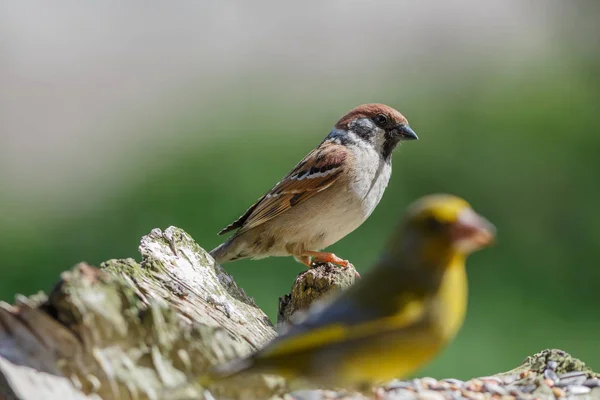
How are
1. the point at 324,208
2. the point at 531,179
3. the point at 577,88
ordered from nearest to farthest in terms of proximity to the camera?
the point at 324,208, the point at 531,179, the point at 577,88

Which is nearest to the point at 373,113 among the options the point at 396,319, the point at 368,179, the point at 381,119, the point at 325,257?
the point at 381,119

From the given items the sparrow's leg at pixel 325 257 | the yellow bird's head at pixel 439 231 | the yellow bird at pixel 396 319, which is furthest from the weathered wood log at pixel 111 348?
the sparrow's leg at pixel 325 257

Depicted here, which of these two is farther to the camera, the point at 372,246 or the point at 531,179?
the point at 531,179

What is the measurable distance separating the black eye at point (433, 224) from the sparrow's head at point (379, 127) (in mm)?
2567

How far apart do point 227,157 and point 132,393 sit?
21.8 ft

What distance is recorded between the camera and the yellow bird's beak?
235 cm

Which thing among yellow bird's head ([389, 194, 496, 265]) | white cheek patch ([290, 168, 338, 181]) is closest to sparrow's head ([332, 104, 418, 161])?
white cheek patch ([290, 168, 338, 181])

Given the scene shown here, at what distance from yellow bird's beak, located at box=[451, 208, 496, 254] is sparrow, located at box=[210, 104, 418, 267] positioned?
7.99 feet

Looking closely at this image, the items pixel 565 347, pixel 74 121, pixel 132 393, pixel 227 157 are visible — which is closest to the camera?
pixel 132 393

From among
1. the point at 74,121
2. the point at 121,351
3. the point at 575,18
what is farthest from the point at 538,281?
the point at 74,121

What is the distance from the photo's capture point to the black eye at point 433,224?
96.0 inches

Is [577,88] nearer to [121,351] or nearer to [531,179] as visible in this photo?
[531,179]

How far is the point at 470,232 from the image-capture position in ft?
7.82

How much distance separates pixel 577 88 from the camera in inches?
393
